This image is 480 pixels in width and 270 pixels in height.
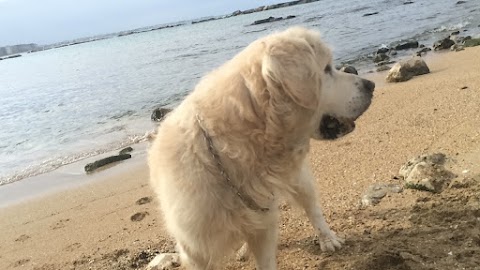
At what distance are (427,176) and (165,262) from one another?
2640mm

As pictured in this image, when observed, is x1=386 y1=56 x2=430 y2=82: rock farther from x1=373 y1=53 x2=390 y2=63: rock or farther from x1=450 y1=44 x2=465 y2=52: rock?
x1=373 y1=53 x2=390 y2=63: rock

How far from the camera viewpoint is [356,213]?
463 centimetres

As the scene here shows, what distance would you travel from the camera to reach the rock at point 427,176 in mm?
4605

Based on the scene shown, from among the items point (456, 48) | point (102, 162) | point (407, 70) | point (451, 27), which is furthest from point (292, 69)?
point (451, 27)

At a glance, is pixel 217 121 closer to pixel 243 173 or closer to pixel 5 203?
pixel 243 173

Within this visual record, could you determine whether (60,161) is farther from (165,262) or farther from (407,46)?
(407,46)

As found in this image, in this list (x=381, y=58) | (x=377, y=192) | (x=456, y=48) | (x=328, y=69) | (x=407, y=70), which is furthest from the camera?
(x=381, y=58)

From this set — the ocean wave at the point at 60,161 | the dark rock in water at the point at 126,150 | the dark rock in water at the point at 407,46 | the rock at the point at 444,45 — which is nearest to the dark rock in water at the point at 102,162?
the dark rock in water at the point at 126,150

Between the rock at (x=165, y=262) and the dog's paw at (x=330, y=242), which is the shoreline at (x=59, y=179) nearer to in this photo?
the rock at (x=165, y=262)

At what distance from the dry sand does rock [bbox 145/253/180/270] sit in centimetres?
24

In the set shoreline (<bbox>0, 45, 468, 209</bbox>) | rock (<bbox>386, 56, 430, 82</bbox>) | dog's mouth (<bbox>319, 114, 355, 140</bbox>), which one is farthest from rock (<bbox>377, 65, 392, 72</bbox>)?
dog's mouth (<bbox>319, 114, 355, 140</bbox>)

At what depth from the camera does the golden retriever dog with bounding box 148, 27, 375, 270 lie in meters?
2.91

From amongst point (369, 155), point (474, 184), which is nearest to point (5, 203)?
point (369, 155)

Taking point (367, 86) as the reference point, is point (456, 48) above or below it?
below
